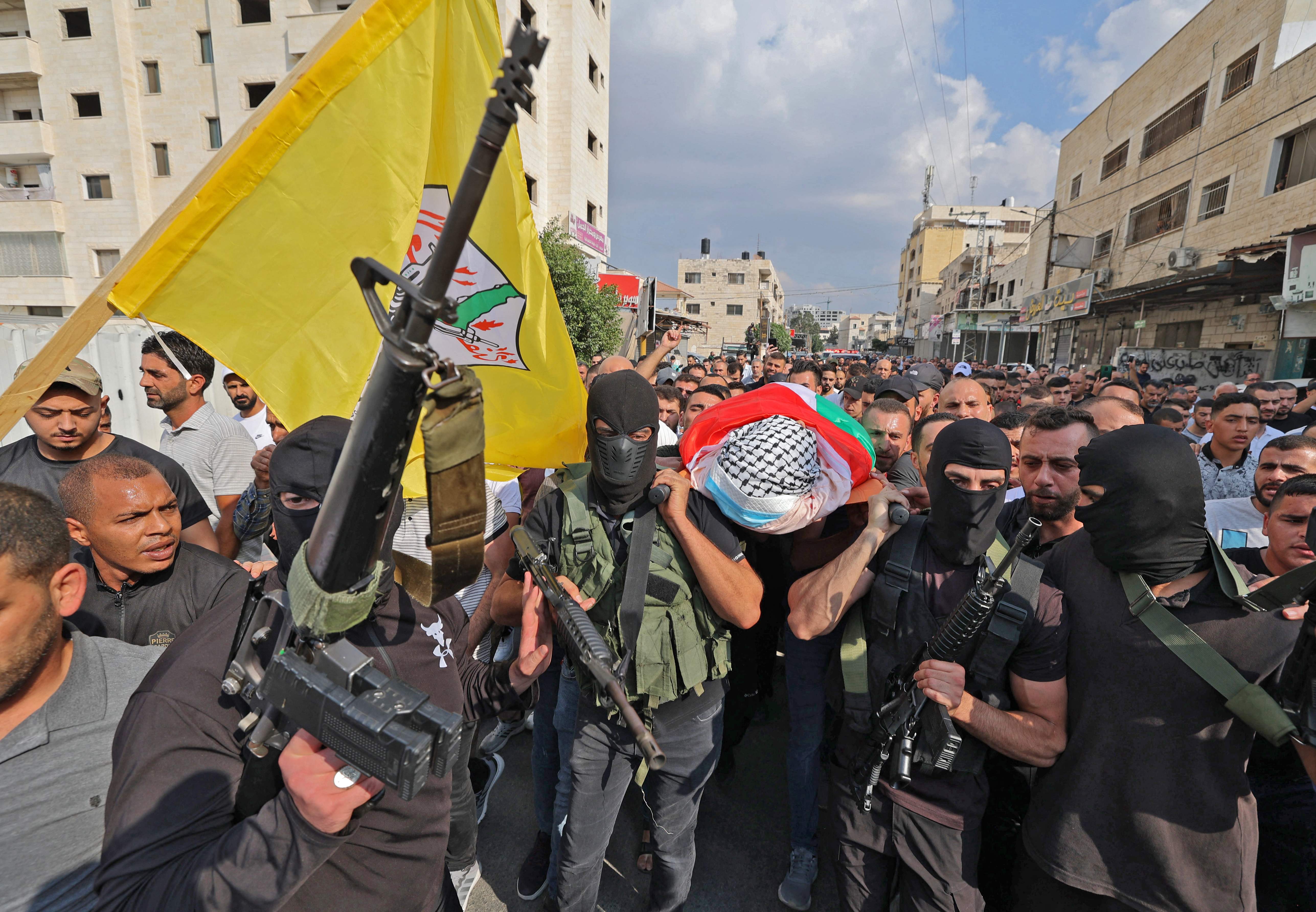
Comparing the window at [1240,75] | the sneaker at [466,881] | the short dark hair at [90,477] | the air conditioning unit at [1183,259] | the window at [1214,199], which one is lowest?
the sneaker at [466,881]

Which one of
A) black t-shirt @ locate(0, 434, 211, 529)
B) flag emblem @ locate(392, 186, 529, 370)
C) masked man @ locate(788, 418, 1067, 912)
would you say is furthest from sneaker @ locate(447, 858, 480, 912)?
flag emblem @ locate(392, 186, 529, 370)

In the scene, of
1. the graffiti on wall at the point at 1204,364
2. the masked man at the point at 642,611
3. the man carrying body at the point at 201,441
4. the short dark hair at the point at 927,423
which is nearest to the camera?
the masked man at the point at 642,611

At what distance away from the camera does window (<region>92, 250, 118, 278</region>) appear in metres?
21.6

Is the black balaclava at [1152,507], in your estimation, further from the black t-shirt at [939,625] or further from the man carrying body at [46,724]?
the man carrying body at [46,724]

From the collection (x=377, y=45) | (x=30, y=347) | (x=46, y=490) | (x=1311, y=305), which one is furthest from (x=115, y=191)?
(x=1311, y=305)

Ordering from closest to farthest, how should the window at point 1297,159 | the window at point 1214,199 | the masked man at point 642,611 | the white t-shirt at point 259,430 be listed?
the masked man at point 642,611, the white t-shirt at point 259,430, the window at point 1297,159, the window at point 1214,199

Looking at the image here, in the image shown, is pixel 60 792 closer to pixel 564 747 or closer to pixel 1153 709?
pixel 564 747

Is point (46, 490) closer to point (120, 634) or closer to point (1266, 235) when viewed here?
point (120, 634)

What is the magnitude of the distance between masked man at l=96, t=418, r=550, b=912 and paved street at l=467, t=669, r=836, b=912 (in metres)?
1.32

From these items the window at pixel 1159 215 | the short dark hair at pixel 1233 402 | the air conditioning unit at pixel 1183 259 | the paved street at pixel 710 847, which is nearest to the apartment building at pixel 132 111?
the air conditioning unit at pixel 1183 259

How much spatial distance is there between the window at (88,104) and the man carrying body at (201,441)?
85.8 ft

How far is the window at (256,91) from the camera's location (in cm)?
2002

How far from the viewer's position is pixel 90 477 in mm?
2277

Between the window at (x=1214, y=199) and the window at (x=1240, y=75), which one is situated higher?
the window at (x=1240, y=75)
